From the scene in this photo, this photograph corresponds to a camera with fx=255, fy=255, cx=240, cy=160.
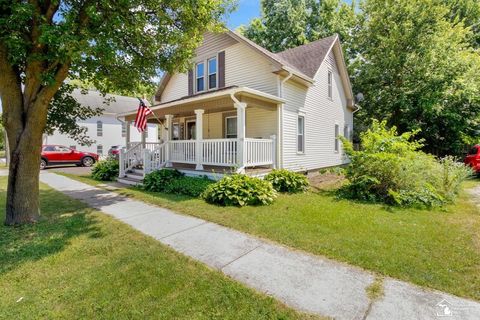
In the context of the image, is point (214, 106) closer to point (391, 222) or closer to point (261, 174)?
point (261, 174)

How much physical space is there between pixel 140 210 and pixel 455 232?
675cm

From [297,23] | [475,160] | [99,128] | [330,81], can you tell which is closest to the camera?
[475,160]

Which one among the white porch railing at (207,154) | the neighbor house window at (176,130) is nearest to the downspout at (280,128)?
the white porch railing at (207,154)

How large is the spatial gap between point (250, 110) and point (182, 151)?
3.35 meters

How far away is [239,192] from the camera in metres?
6.99

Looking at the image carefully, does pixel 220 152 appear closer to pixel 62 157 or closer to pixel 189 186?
pixel 189 186

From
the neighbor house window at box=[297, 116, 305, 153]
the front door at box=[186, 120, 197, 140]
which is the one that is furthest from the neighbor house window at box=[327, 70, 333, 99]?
the front door at box=[186, 120, 197, 140]

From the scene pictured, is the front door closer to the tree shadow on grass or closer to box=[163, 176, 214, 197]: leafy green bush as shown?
box=[163, 176, 214, 197]: leafy green bush

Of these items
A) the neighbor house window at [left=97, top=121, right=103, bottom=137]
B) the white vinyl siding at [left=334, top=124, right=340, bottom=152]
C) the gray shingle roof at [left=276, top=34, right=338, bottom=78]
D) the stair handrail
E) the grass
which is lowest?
the grass

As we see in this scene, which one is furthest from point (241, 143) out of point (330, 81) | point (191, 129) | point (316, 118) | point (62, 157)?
point (62, 157)

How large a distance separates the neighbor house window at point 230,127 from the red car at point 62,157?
13313 mm

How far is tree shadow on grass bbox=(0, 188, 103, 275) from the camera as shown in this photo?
3.89 meters

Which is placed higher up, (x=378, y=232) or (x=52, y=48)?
(x=52, y=48)

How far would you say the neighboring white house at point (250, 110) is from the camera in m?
8.87
